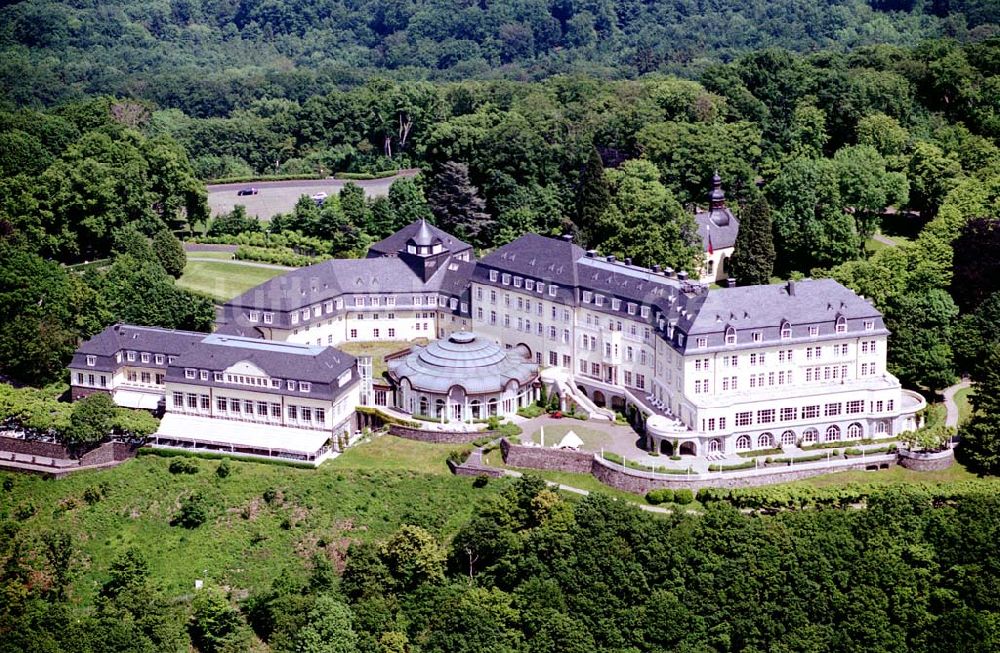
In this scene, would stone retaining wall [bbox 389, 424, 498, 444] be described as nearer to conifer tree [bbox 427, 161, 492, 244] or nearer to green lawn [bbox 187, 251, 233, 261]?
conifer tree [bbox 427, 161, 492, 244]

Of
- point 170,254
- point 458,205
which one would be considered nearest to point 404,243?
point 458,205

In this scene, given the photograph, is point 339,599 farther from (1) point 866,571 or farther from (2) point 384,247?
(2) point 384,247

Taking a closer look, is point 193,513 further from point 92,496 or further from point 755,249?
point 755,249

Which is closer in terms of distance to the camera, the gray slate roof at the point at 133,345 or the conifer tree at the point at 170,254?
the gray slate roof at the point at 133,345

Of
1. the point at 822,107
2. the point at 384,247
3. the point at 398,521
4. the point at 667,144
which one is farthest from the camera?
the point at 822,107

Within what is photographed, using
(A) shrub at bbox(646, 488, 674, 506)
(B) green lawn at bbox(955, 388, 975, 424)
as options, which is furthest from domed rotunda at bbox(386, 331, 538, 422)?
(B) green lawn at bbox(955, 388, 975, 424)

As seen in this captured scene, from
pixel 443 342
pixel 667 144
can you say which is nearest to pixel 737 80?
pixel 667 144

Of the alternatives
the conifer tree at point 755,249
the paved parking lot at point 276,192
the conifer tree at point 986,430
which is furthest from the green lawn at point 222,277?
the conifer tree at point 986,430

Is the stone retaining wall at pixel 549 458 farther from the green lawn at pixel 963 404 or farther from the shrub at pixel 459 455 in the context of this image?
the green lawn at pixel 963 404
